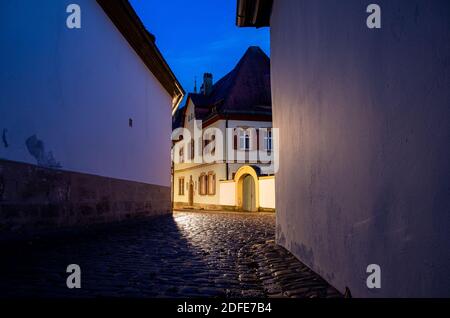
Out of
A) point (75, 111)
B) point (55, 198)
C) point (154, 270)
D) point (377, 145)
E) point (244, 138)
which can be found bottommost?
point (154, 270)

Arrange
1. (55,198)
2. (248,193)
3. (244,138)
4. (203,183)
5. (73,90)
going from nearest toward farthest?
(55,198) → (73,90) → (248,193) → (244,138) → (203,183)

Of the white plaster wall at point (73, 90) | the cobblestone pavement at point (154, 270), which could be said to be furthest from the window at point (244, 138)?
the cobblestone pavement at point (154, 270)

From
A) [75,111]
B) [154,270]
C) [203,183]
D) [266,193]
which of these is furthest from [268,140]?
[154,270]

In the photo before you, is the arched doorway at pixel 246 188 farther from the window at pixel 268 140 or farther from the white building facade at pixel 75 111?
the white building facade at pixel 75 111

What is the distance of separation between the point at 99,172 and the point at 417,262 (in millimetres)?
7074

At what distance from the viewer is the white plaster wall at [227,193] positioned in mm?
23792

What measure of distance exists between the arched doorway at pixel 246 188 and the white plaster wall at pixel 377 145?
17795mm

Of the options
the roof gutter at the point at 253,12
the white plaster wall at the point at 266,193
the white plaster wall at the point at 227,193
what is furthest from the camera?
the white plaster wall at the point at 227,193

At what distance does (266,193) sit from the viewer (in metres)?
20.1

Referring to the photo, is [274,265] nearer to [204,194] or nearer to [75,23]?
[75,23]

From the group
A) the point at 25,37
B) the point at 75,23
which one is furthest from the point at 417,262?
the point at 75,23

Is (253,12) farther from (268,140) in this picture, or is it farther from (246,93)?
(246,93)

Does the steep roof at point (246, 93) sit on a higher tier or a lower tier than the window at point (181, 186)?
higher

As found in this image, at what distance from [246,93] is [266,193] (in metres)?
9.63
